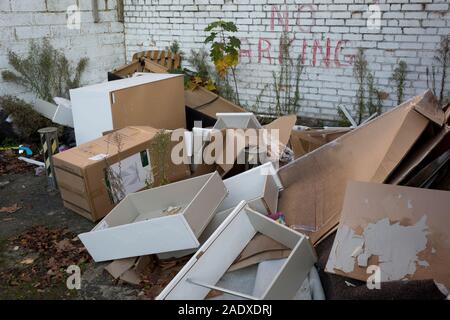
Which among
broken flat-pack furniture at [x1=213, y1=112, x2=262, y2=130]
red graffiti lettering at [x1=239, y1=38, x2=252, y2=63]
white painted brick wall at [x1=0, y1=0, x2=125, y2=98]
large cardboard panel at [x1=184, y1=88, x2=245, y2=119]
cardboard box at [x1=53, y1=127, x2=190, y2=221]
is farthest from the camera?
red graffiti lettering at [x1=239, y1=38, x2=252, y2=63]

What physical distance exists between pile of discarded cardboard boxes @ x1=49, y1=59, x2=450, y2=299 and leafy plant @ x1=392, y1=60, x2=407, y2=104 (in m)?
1.65

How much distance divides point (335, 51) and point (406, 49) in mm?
797

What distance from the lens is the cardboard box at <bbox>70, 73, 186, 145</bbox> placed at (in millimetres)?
3945

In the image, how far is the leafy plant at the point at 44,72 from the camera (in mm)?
5133

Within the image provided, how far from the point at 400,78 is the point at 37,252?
13.6 feet

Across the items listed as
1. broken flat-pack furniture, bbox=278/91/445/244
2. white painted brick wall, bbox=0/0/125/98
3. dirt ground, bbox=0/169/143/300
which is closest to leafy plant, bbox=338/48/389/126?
broken flat-pack furniture, bbox=278/91/445/244

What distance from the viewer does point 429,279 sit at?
6.14 ft

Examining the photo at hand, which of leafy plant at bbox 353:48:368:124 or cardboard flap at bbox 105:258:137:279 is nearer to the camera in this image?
cardboard flap at bbox 105:258:137:279

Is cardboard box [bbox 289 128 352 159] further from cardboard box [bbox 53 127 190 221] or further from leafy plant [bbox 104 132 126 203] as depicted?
leafy plant [bbox 104 132 126 203]

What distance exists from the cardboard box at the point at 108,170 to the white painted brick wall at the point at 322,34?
2.46 metres

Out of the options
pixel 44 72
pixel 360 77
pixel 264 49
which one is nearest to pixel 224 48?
pixel 264 49
